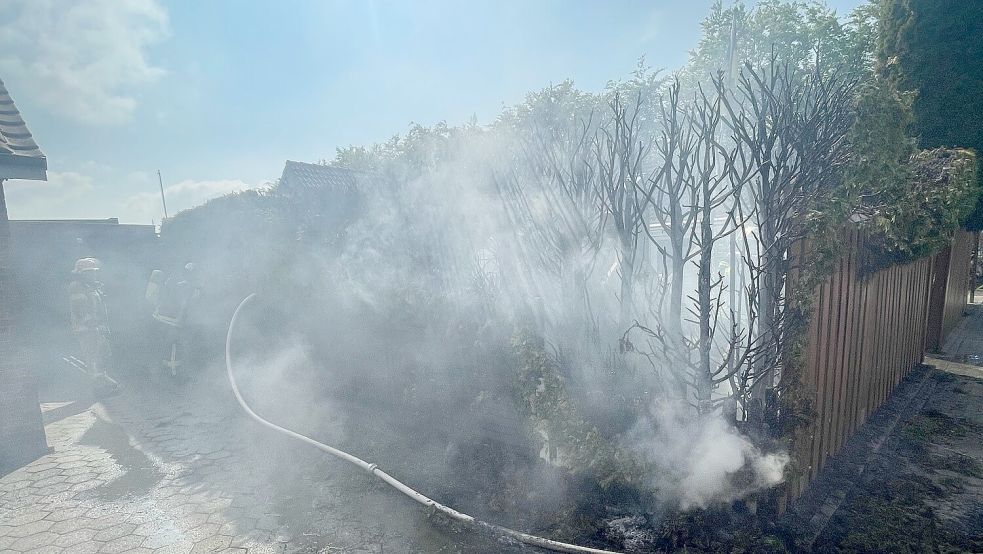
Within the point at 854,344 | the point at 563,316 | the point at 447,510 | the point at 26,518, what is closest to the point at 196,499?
the point at 26,518

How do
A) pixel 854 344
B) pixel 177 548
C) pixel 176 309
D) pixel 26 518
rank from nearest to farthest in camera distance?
pixel 177 548 < pixel 26 518 < pixel 854 344 < pixel 176 309

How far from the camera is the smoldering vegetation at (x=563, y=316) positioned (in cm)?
374

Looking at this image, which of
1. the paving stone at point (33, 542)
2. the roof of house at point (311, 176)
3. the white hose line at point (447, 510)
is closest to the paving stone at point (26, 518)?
the paving stone at point (33, 542)

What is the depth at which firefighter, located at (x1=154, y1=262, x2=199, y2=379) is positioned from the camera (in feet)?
31.2

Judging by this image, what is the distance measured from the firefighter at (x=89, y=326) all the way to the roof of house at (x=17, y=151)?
10.8 feet

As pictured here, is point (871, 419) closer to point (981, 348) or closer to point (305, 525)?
point (981, 348)

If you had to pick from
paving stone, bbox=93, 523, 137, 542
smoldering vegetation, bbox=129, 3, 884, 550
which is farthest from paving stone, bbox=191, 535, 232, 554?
smoldering vegetation, bbox=129, 3, 884, 550

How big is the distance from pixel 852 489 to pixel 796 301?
7.22 ft

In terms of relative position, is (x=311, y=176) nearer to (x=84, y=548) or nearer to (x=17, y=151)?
(x=17, y=151)

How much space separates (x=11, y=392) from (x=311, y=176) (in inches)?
488

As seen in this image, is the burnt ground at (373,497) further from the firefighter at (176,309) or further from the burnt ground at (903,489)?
the firefighter at (176,309)

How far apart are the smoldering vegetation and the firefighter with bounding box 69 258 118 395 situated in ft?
A: 5.93

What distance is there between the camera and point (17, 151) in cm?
553

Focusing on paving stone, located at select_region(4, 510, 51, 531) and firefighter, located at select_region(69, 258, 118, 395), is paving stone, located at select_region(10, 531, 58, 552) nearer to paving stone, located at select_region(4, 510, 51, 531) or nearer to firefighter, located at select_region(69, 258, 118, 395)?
paving stone, located at select_region(4, 510, 51, 531)
